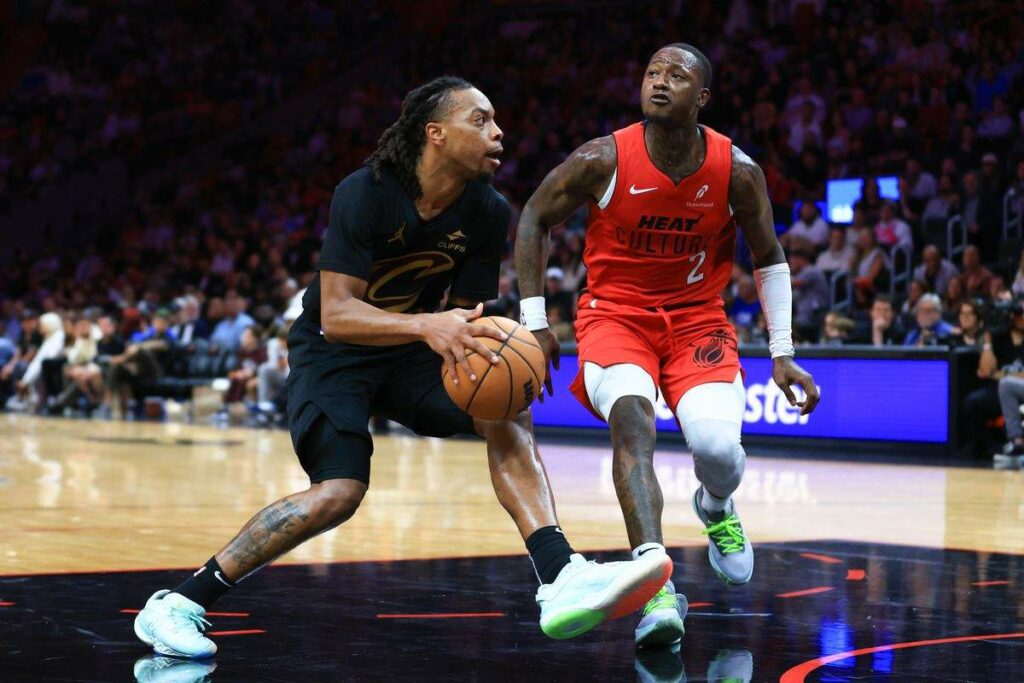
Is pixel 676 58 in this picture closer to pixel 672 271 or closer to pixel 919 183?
pixel 672 271

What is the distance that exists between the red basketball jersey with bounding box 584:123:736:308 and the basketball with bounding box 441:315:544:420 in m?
1.25

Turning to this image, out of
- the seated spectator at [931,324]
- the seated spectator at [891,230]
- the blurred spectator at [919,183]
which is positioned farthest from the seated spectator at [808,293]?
the seated spectator at [931,324]

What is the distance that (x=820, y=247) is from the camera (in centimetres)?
1669

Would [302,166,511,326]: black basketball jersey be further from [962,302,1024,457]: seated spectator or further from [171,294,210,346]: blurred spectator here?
[171,294,210,346]: blurred spectator

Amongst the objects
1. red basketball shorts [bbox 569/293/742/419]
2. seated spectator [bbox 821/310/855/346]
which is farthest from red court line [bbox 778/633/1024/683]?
seated spectator [bbox 821/310/855/346]

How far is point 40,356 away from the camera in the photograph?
2320 cm

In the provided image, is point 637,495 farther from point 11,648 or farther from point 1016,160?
point 1016,160

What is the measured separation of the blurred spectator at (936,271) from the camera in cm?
1499

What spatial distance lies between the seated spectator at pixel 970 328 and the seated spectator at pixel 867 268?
2.01 metres

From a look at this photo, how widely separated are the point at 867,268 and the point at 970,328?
7.96 feet

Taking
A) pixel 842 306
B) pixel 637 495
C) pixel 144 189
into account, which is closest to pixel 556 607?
pixel 637 495

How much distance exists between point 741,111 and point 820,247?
3402 mm

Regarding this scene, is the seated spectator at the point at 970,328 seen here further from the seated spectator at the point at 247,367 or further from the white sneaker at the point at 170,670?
the white sneaker at the point at 170,670

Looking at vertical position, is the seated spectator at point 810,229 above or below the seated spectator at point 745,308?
above
